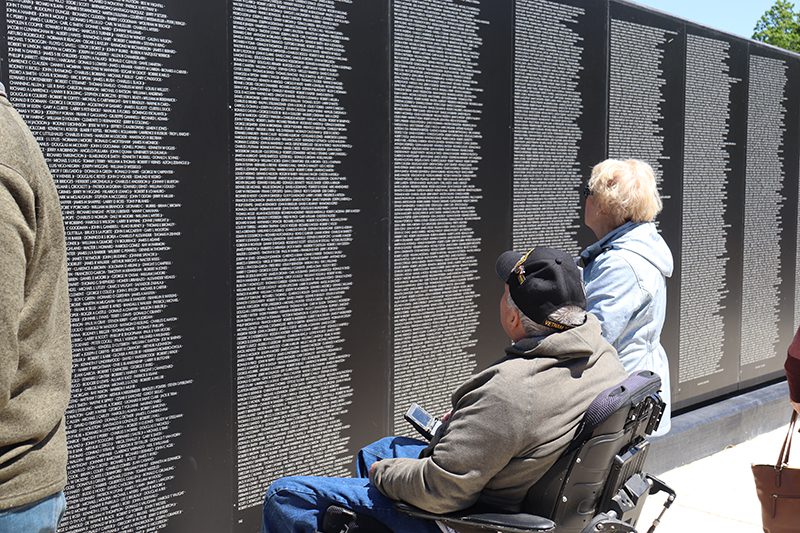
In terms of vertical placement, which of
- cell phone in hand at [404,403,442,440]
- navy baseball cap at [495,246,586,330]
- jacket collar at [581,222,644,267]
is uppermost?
jacket collar at [581,222,644,267]

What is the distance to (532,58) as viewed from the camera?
522cm

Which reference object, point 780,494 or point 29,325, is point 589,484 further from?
point 29,325

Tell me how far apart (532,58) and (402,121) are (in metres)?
1.23

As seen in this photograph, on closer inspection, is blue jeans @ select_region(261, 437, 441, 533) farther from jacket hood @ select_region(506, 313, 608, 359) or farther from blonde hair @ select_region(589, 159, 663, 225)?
blonde hair @ select_region(589, 159, 663, 225)

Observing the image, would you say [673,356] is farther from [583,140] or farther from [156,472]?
[156,472]

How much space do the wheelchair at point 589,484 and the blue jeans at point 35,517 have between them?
945 mm

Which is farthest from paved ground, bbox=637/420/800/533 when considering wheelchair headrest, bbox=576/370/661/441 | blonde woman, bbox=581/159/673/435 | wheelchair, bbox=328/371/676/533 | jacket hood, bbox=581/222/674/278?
wheelchair headrest, bbox=576/370/661/441

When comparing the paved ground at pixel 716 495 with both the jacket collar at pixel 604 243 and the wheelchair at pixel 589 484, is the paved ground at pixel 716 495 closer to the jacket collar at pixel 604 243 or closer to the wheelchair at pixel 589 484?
the jacket collar at pixel 604 243

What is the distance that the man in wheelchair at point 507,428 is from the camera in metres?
2.59

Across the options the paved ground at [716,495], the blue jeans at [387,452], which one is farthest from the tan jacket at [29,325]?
the paved ground at [716,495]

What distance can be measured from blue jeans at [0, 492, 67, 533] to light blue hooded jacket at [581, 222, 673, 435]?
7.42 ft

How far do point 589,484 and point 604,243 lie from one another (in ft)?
4.42

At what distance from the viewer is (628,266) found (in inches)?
143

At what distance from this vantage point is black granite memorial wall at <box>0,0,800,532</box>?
10.4 feet
